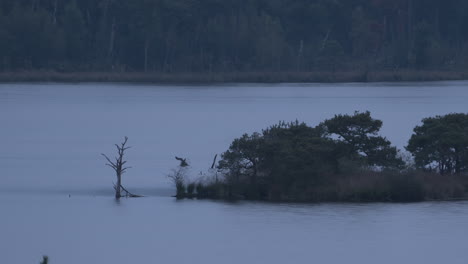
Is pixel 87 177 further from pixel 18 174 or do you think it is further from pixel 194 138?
pixel 194 138

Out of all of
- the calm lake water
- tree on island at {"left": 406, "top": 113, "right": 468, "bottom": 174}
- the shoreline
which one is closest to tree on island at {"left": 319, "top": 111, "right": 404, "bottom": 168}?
tree on island at {"left": 406, "top": 113, "right": 468, "bottom": 174}

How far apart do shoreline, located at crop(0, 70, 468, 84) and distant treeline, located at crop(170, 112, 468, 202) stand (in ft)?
217

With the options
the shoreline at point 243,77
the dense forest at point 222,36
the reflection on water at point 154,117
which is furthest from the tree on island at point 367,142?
the dense forest at point 222,36

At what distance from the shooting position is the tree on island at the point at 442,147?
3728 cm

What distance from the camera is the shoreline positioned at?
104m

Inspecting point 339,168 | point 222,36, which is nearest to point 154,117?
point 222,36

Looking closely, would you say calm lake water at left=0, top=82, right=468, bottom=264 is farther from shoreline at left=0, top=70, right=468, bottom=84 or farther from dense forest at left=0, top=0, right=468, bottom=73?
dense forest at left=0, top=0, right=468, bottom=73

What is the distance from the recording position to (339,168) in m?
36.9

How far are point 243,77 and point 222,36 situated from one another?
3.94 m

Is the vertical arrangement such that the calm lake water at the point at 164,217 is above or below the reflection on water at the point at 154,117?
below

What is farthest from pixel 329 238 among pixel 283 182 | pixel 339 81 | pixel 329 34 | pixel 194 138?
→ pixel 329 34

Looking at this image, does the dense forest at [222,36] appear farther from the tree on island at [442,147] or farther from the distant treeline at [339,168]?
the distant treeline at [339,168]

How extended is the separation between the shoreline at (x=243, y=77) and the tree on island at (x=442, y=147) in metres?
65.6

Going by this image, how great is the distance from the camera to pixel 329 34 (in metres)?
114
